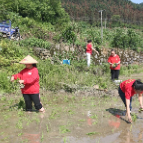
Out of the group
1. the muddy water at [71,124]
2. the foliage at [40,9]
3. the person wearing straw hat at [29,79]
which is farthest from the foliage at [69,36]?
the person wearing straw hat at [29,79]

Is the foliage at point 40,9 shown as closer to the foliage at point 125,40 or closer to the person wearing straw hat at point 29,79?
the foliage at point 125,40

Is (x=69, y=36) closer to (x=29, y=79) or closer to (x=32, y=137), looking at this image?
(x=29, y=79)

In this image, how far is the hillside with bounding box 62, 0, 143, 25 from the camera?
71.3 feet

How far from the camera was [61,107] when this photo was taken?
4789 mm

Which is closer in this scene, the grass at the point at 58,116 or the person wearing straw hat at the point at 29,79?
the grass at the point at 58,116

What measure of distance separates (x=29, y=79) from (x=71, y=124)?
1301 millimetres

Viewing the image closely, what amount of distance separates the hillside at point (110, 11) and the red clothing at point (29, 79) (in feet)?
57.0

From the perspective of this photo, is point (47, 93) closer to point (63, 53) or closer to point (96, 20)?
point (63, 53)

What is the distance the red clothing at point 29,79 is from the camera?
4023 millimetres

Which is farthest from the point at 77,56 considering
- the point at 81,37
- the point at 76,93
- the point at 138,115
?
the point at 138,115

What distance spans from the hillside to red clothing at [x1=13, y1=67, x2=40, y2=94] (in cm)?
1739

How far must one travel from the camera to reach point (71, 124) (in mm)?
3732

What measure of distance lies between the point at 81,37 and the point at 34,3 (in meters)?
4.64

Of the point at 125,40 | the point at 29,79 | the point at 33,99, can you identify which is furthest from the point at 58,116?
the point at 125,40
